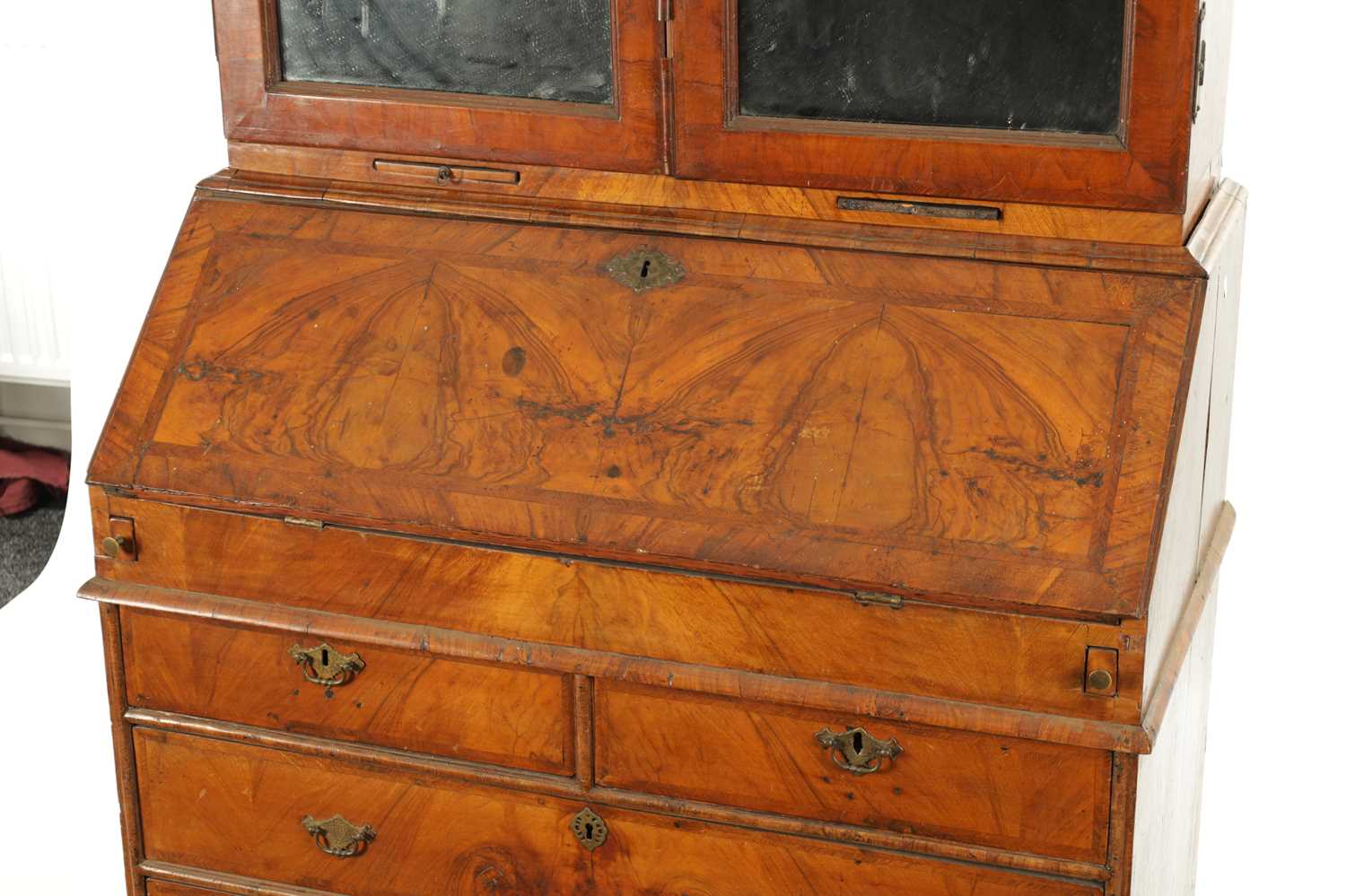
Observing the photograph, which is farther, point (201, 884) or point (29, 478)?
point (29, 478)

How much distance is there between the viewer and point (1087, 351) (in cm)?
206

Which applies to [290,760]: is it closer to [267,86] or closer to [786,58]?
[267,86]

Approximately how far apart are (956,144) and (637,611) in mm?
665

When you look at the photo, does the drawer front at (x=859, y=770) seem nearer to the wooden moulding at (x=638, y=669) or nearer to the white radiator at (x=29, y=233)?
the wooden moulding at (x=638, y=669)

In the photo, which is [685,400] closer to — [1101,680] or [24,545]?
[1101,680]

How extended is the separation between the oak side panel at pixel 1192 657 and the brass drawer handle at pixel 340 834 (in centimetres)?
97

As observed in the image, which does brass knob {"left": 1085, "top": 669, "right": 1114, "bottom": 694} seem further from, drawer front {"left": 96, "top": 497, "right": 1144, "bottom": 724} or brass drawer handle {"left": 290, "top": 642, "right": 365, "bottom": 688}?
→ brass drawer handle {"left": 290, "top": 642, "right": 365, "bottom": 688}

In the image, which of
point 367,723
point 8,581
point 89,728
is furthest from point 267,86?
point 8,581

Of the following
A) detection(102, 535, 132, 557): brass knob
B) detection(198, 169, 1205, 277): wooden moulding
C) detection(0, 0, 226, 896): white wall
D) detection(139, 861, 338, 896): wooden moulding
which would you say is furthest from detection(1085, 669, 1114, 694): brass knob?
detection(0, 0, 226, 896): white wall

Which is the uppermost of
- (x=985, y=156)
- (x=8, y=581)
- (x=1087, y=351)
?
(x=985, y=156)

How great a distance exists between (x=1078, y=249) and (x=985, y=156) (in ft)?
0.50

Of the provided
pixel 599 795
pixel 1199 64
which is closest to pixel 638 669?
pixel 599 795

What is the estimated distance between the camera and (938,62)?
6.95ft

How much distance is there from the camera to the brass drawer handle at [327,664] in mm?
2279
